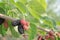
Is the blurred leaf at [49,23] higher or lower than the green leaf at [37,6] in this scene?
lower

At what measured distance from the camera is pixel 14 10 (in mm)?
773

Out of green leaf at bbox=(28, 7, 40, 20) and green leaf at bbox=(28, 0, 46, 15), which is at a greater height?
green leaf at bbox=(28, 0, 46, 15)

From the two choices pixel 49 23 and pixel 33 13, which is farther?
pixel 49 23

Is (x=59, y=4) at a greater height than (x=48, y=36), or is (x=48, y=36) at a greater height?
(x=59, y=4)

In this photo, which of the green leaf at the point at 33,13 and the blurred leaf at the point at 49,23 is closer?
the green leaf at the point at 33,13

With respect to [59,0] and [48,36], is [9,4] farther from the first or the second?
[59,0]

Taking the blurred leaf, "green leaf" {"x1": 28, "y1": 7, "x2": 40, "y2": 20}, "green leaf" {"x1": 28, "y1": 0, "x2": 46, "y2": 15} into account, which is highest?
"green leaf" {"x1": 28, "y1": 0, "x2": 46, "y2": 15}

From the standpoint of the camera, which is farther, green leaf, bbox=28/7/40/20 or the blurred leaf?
the blurred leaf

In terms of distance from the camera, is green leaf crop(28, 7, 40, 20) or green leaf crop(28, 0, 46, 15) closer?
green leaf crop(28, 7, 40, 20)

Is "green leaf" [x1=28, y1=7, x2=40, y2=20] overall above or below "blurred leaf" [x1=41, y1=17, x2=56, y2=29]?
above

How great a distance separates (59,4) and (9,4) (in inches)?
355

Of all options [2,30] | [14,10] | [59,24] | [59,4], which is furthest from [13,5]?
[59,4]

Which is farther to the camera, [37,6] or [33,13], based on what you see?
[37,6]

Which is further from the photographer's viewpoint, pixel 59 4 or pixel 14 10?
pixel 59 4
